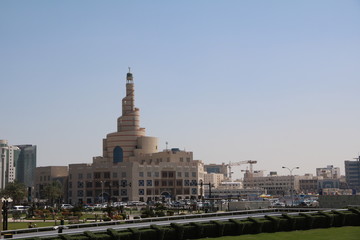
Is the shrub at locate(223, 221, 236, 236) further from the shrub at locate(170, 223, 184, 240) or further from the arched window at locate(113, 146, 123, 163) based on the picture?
the arched window at locate(113, 146, 123, 163)

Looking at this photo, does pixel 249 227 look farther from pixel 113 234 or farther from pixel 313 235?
pixel 113 234

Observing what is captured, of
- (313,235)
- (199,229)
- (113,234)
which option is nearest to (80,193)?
(199,229)

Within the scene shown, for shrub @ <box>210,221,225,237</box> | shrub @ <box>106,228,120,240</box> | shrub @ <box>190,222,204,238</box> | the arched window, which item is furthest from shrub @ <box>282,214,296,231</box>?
the arched window

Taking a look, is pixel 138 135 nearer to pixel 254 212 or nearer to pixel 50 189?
pixel 50 189

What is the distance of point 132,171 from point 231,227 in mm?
109947

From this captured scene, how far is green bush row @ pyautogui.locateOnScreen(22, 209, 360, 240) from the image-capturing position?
106 feet

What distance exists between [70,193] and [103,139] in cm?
2278

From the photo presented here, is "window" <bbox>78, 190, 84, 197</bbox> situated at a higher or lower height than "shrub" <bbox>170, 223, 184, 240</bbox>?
higher

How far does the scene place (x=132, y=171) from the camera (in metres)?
145

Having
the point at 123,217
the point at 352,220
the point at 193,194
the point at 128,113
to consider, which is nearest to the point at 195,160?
the point at 193,194

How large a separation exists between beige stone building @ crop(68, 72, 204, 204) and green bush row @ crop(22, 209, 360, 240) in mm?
102321

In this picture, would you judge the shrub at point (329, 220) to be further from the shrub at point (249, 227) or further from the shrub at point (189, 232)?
the shrub at point (189, 232)

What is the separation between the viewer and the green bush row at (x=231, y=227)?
32.3 m

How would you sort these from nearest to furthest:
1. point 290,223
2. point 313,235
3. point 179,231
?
point 179,231
point 313,235
point 290,223
